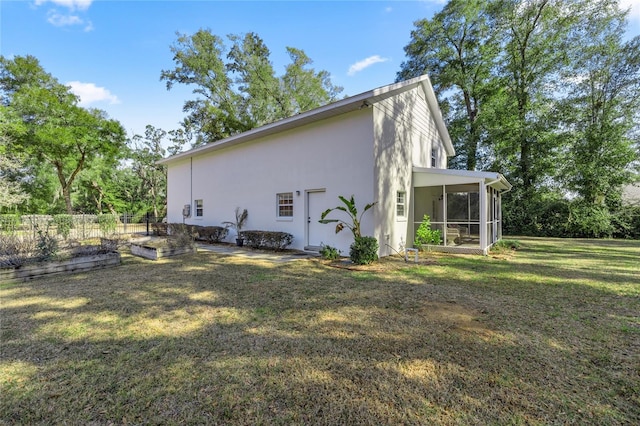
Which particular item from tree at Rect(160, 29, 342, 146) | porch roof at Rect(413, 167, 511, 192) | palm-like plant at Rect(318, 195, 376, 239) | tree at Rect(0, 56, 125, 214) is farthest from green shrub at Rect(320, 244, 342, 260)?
tree at Rect(0, 56, 125, 214)

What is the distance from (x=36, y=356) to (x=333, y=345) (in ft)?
10.7

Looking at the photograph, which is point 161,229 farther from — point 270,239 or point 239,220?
point 270,239

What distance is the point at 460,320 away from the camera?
4086mm

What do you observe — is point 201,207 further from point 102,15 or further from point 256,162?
point 102,15

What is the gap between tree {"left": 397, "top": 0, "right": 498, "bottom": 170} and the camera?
1958 cm

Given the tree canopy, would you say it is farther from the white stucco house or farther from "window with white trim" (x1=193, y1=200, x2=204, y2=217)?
"window with white trim" (x1=193, y1=200, x2=204, y2=217)

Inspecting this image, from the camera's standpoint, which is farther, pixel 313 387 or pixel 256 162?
pixel 256 162

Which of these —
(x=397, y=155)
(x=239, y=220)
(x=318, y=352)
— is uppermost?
(x=397, y=155)

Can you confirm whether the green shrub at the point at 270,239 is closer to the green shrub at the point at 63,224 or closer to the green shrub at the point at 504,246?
the green shrub at the point at 63,224

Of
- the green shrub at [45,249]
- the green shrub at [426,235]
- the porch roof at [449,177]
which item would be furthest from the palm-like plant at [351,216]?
the green shrub at [45,249]

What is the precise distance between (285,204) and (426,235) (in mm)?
5349

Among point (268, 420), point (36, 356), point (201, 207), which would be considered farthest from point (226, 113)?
point (268, 420)

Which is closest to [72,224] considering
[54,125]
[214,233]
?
[214,233]

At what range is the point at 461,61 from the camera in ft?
67.4
